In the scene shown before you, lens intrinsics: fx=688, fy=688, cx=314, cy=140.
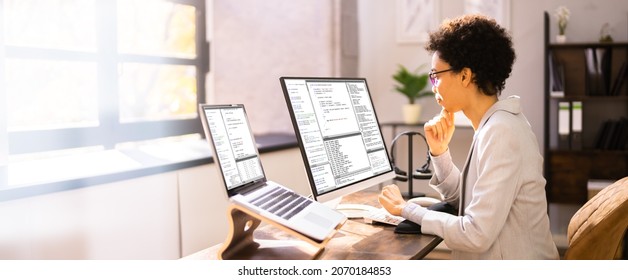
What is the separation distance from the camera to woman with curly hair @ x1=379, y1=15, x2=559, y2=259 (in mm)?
1778

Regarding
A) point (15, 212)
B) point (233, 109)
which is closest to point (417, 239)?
point (233, 109)

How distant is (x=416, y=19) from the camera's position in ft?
17.0

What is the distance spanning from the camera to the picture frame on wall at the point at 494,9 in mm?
4961

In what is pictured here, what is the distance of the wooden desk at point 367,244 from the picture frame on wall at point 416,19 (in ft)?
10.7

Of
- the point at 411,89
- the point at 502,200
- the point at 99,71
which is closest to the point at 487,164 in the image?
the point at 502,200

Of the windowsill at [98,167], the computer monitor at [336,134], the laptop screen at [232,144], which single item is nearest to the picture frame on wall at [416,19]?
the windowsill at [98,167]

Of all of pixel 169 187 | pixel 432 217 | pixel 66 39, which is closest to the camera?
pixel 432 217

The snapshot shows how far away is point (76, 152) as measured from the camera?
3270mm

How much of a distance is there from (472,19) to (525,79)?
320cm

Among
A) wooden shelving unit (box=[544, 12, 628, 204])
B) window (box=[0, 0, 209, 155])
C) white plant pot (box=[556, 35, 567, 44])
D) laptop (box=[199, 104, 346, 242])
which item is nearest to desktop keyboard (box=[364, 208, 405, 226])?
laptop (box=[199, 104, 346, 242])

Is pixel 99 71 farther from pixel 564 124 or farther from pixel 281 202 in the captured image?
pixel 564 124

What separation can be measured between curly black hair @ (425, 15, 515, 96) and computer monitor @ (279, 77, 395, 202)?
0.36m

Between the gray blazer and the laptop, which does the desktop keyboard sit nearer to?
the gray blazer
